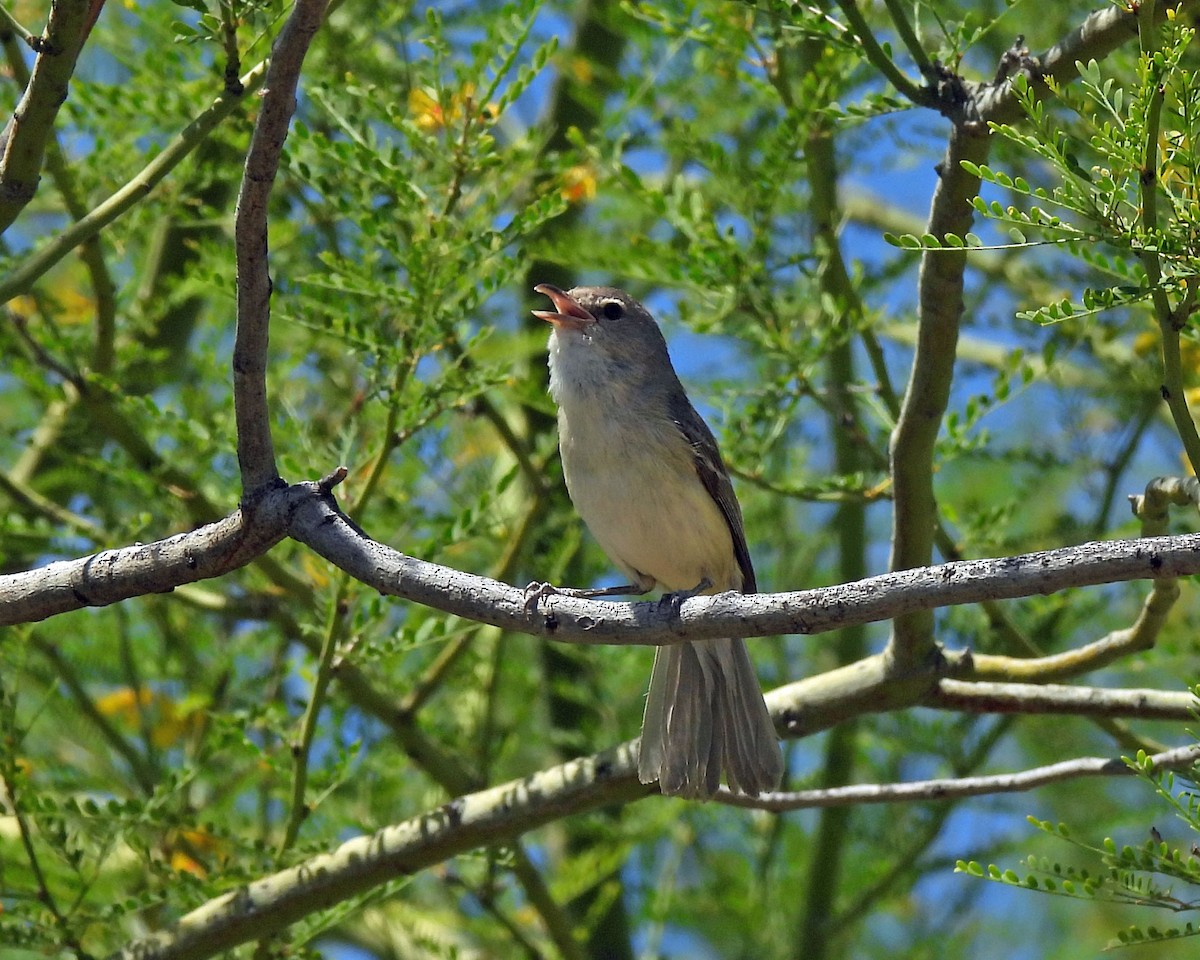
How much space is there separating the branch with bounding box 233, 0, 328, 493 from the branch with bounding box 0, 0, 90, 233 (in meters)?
0.57

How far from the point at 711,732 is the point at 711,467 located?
2.76 ft

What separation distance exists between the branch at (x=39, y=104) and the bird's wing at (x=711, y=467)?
2082 millimetres

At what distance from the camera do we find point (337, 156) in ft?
12.6

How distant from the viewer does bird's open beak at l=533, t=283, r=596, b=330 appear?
4.57m

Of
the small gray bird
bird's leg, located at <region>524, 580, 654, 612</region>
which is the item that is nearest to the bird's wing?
the small gray bird

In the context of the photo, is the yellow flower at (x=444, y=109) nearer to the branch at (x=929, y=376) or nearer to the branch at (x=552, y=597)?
the branch at (x=929, y=376)

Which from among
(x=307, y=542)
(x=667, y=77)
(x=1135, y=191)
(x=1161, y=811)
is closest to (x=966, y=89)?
(x=1135, y=191)

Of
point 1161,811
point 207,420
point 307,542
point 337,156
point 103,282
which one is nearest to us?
point 307,542

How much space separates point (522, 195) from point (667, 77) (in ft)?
2.44

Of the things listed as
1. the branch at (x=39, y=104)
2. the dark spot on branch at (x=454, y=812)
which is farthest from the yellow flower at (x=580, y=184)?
the branch at (x=39, y=104)

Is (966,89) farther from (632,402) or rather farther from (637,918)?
(637,918)

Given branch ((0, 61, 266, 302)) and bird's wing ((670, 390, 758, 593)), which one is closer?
branch ((0, 61, 266, 302))

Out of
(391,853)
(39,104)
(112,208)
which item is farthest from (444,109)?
(391,853)

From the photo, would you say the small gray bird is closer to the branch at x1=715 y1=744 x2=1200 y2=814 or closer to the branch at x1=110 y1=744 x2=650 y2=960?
the branch at x1=715 y1=744 x2=1200 y2=814
